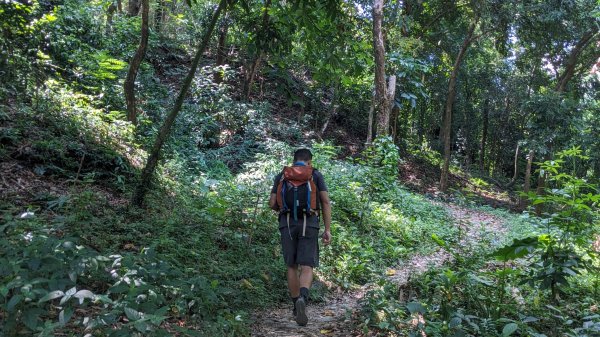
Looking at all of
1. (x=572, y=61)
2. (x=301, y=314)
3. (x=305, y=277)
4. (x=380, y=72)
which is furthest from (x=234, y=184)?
(x=572, y=61)

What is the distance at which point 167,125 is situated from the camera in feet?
19.7

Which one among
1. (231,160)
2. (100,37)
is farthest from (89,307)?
(100,37)

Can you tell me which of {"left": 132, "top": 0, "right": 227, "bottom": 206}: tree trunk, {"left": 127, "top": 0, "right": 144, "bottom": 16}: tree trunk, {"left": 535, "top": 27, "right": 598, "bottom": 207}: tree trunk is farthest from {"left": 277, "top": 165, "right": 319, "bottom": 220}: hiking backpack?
{"left": 535, "top": 27, "right": 598, "bottom": 207}: tree trunk

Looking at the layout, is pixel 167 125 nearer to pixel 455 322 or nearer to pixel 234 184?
pixel 234 184

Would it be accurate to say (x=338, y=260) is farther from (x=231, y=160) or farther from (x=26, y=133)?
(x=231, y=160)

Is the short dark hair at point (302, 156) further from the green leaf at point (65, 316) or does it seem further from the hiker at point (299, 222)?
the green leaf at point (65, 316)

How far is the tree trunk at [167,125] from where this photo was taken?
584cm

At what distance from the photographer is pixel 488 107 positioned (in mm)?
29703

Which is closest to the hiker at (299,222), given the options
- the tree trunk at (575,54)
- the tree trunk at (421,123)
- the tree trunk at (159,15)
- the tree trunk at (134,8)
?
the tree trunk at (134,8)

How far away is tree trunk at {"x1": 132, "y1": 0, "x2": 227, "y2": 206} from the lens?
5.84m

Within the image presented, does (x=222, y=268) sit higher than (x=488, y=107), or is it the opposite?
(x=488, y=107)

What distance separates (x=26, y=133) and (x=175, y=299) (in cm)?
492

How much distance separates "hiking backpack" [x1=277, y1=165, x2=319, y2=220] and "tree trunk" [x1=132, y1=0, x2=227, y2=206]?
6.71 ft

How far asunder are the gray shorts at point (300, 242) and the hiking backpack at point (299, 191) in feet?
0.33
